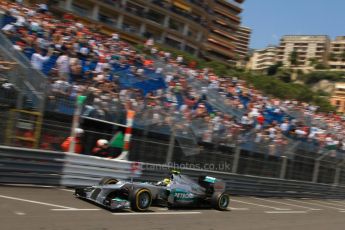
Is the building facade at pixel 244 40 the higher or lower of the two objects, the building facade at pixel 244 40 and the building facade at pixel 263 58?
the higher

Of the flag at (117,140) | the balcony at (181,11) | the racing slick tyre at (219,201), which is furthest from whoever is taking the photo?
the balcony at (181,11)

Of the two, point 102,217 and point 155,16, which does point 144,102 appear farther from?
point 155,16

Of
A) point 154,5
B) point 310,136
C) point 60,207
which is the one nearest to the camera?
point 60,207

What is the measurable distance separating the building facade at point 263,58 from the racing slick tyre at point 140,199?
16205 centimetres

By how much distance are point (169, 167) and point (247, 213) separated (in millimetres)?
2746

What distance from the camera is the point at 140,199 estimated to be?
29.9ft

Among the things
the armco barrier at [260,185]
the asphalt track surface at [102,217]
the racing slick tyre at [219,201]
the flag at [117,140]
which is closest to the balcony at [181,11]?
the armco barrier at [260,185]

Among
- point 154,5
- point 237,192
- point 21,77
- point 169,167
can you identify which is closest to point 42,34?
point 21,77

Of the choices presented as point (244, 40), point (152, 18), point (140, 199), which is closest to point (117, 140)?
point (140, 199)

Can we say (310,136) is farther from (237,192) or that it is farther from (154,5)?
(154,5)

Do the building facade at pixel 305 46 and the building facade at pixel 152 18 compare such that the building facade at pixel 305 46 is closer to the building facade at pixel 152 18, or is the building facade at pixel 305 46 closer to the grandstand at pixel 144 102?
the building facade at pixel 152 18

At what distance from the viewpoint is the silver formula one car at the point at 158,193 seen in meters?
8.81

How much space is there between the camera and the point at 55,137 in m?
10.8

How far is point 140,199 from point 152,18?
4868 cm
